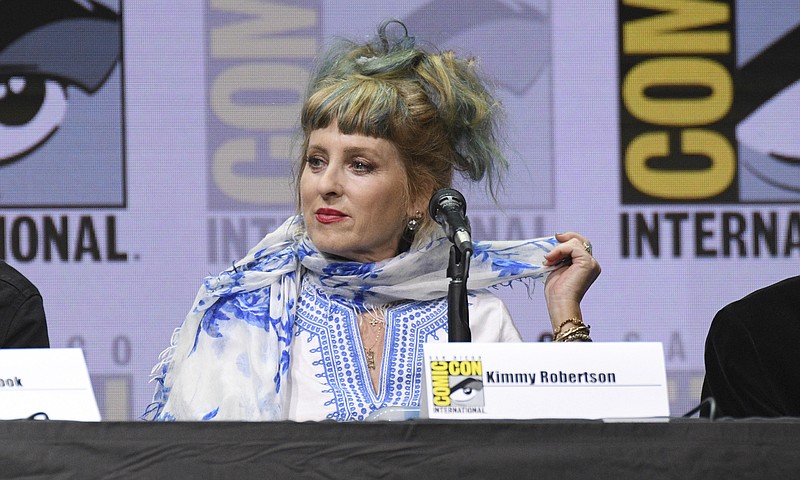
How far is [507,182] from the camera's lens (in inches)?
134

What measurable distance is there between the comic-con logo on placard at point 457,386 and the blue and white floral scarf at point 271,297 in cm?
79

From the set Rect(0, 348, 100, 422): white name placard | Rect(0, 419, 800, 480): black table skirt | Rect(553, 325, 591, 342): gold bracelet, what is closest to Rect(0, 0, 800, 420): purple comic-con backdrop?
Rect(553, 325, 591, 342): gold bracelet

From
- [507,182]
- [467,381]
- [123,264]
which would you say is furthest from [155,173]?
[467,381]

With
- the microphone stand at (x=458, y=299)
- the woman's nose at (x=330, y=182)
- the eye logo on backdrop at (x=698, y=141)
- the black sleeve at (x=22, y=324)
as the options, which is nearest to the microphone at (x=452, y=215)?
the microphone stand at (x=458, y=299)

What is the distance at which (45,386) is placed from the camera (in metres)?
1.50

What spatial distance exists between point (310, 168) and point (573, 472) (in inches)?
46.6

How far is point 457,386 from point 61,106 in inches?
90.2

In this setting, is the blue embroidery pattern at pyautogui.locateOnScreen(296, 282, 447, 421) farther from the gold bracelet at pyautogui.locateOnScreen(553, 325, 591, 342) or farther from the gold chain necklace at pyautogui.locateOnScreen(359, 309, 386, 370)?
the gold bracelet at pyautogui.locateOnScreen(553, 325, 591, 342)

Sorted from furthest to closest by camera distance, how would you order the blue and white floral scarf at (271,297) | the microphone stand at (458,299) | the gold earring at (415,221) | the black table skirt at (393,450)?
the gold earring at (415,221), the blue and white floral scarf at (271,297), the microphone stand at (458,299), the black table skirt at (393,450)

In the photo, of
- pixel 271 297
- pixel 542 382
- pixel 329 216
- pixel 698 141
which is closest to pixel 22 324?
pixel 271 297

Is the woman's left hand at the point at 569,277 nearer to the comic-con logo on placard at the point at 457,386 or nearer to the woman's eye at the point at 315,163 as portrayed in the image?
the woman's eye at the point at 315,163

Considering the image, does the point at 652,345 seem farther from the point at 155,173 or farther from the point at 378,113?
the point at 155,173

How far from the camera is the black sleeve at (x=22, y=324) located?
2314 mm

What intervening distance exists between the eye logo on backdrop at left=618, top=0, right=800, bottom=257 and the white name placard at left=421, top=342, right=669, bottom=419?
6.44ft
